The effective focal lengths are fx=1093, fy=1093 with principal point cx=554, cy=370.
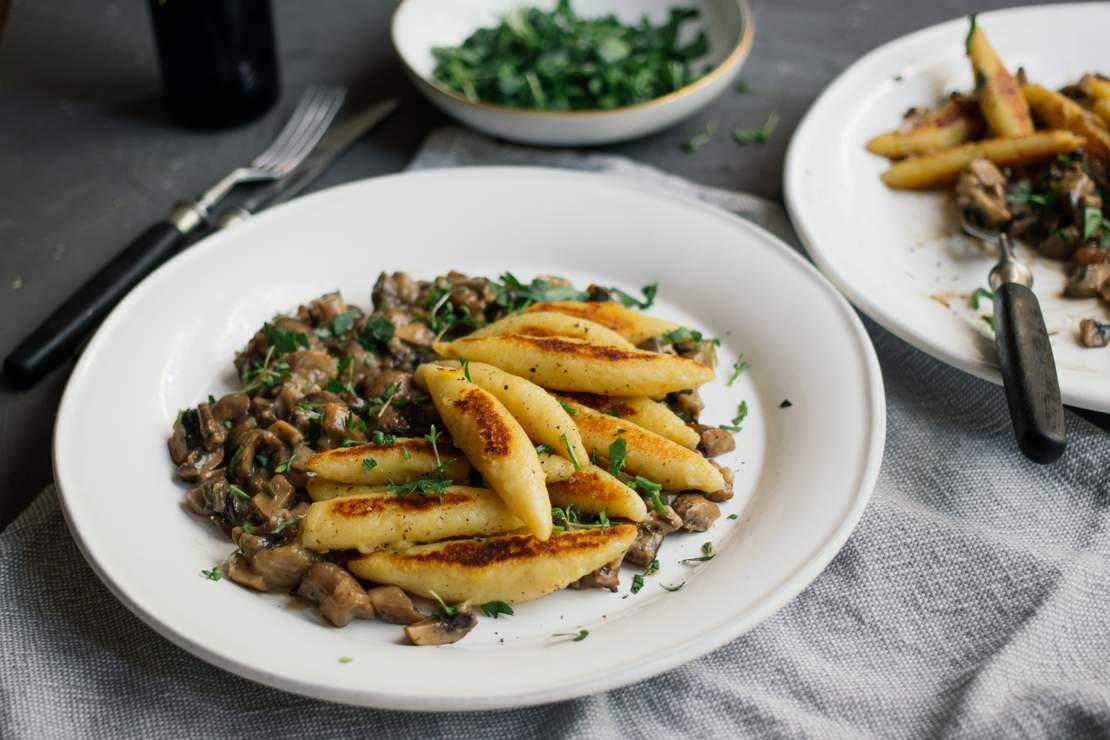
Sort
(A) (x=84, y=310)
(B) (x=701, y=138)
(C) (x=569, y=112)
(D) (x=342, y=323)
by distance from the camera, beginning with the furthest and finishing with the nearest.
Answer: (B) (x=701, y=138)
(C) (x=569, y=112)
(A) (x=84, y=310)
(D) (x=342, y=323)

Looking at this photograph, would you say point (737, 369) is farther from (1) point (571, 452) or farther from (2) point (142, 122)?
(2) point (142, 122)

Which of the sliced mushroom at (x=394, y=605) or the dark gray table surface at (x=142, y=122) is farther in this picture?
the dark gray table surface at (x=142, y=122)

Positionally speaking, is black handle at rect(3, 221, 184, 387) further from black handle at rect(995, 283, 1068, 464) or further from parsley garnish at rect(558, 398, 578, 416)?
black handle at rect(995, 283, 1068, 464)

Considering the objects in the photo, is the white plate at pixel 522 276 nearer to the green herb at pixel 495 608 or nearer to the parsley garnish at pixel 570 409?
the green herb at pixel 495 608

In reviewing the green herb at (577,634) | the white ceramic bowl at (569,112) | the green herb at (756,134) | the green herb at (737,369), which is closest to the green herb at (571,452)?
the green herb at (577,634)

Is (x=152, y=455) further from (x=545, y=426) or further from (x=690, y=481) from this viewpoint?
(x=690, y=481)

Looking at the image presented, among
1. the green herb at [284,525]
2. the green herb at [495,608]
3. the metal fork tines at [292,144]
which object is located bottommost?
the metal fork tines at [292,144]

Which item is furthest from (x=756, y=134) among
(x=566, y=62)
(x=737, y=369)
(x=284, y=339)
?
(x=284, y=339)
